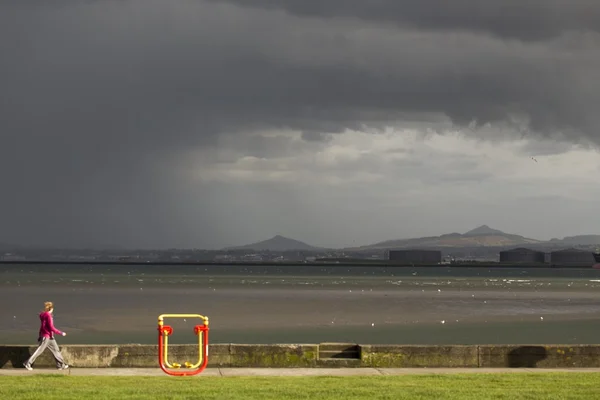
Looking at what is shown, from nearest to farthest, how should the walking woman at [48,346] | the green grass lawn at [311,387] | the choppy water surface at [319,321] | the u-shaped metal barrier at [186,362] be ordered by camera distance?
the green grass lawn at [311,387]
the u-shaped metal barrier at [186,362]
the walking woman at [48,346]
the choppy water surface at [319,321]

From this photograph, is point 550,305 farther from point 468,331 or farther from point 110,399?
point 110,399

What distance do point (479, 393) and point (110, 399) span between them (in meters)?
6.46

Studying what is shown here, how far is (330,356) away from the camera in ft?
78.1

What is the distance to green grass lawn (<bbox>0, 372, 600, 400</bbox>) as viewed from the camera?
664 inches

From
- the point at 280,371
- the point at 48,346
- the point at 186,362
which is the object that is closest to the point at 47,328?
the point at 48,346

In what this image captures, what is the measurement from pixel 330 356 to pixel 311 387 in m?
5.77

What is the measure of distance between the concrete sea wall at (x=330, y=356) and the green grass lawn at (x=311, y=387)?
250 centimetres

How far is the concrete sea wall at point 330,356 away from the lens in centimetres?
2259

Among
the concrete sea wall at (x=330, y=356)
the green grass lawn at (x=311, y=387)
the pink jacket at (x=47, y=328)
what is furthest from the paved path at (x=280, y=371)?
the green grass lawn at (x=311, y=387)

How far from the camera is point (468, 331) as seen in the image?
5459 centimetres

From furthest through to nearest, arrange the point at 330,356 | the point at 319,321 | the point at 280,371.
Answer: the point at 319,321 < the point at 330,356 < the point at 280,371

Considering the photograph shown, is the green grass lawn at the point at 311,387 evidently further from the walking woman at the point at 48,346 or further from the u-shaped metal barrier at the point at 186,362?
the walking woman at the point at 48,346

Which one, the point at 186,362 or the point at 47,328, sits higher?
the point at 47,328

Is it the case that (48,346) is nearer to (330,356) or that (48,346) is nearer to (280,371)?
(280,371)
